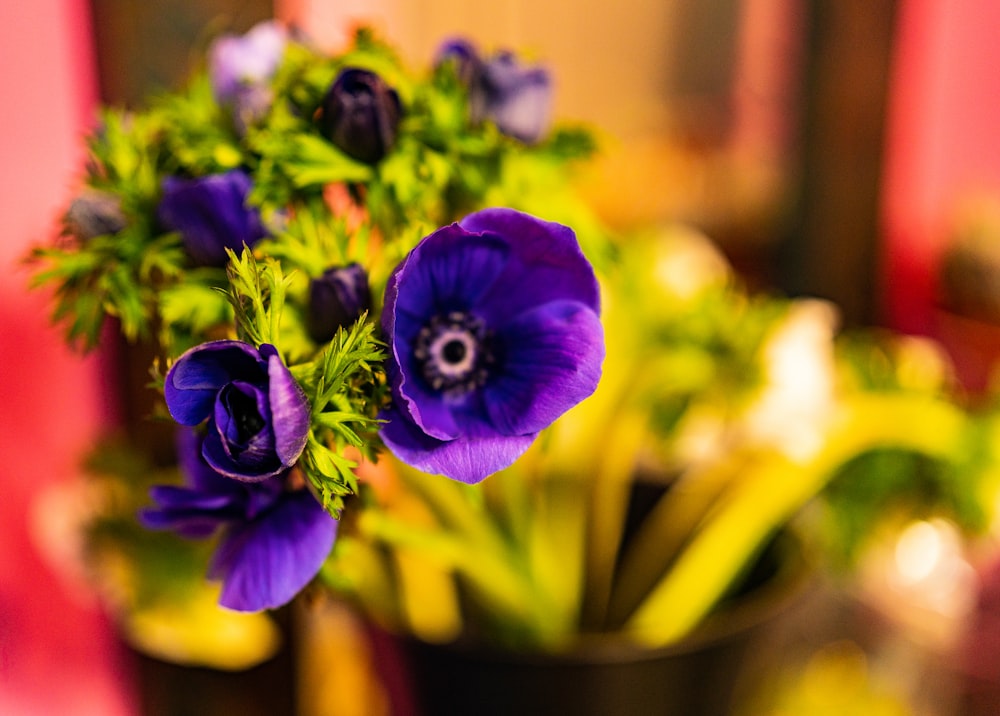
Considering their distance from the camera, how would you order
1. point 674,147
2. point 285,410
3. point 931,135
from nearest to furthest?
point 285,410 → point 931,135 → point 674,147

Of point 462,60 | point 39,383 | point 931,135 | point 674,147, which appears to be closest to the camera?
point 462,60

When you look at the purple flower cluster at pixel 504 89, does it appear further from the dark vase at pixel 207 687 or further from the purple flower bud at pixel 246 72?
the dark vase at pixel 207 687

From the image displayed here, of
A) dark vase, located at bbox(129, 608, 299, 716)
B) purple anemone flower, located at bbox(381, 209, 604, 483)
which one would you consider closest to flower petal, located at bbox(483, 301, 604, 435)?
purple anemone flower, located at bbox(381, 209, 604, 483)

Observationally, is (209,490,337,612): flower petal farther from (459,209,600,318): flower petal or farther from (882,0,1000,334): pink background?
(882,0,1000,334): pink background

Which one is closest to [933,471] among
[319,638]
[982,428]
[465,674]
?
[982,428]

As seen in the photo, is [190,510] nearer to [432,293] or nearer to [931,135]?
[432,293]

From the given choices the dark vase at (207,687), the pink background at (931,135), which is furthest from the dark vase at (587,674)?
the pink background at (931,135)

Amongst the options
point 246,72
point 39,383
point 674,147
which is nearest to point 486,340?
point 246,72
